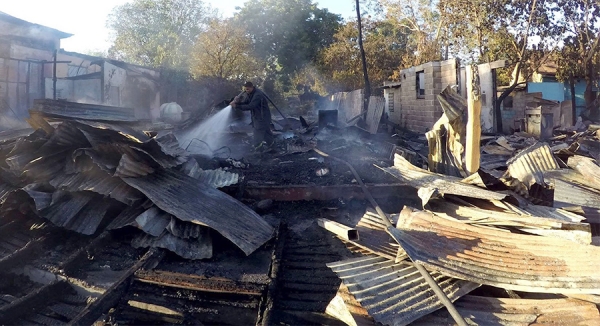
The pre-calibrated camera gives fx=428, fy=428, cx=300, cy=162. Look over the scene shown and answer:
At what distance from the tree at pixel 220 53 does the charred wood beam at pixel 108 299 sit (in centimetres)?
2365

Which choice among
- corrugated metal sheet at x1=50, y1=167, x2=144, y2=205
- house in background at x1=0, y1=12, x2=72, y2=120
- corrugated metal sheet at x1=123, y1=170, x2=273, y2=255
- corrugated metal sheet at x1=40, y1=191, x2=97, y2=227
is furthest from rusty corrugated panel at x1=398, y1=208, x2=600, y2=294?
house in background at x1=0, y1=12, x2=72, y2=120

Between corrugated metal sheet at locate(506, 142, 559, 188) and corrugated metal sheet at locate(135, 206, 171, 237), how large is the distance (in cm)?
391

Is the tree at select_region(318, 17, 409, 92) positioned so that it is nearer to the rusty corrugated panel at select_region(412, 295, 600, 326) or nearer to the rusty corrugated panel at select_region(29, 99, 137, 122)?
the rusty corrugated panel at select_region(29, 99, 137, 122)

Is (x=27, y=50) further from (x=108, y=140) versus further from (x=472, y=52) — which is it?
(x=472, y=52)

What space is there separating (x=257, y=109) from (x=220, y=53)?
1866cm

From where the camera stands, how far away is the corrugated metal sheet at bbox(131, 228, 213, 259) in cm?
430

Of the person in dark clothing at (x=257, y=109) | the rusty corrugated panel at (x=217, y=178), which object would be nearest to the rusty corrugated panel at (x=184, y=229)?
the rusty corrugated panel at (x=217, y=178)

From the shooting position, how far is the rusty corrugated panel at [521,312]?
2.84 metres

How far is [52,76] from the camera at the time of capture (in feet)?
59.0

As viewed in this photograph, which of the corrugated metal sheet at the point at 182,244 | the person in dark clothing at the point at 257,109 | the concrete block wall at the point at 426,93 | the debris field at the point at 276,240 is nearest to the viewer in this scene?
the debris field at the point at 276,240

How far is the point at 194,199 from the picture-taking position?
5.02 metres

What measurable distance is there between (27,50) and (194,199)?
1567 cm

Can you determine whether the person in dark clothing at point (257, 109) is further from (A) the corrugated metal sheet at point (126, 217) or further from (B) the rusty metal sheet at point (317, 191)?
(A) the corrugated metal sheet at point (126, 217)

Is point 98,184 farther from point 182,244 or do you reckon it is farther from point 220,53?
point 220,53
